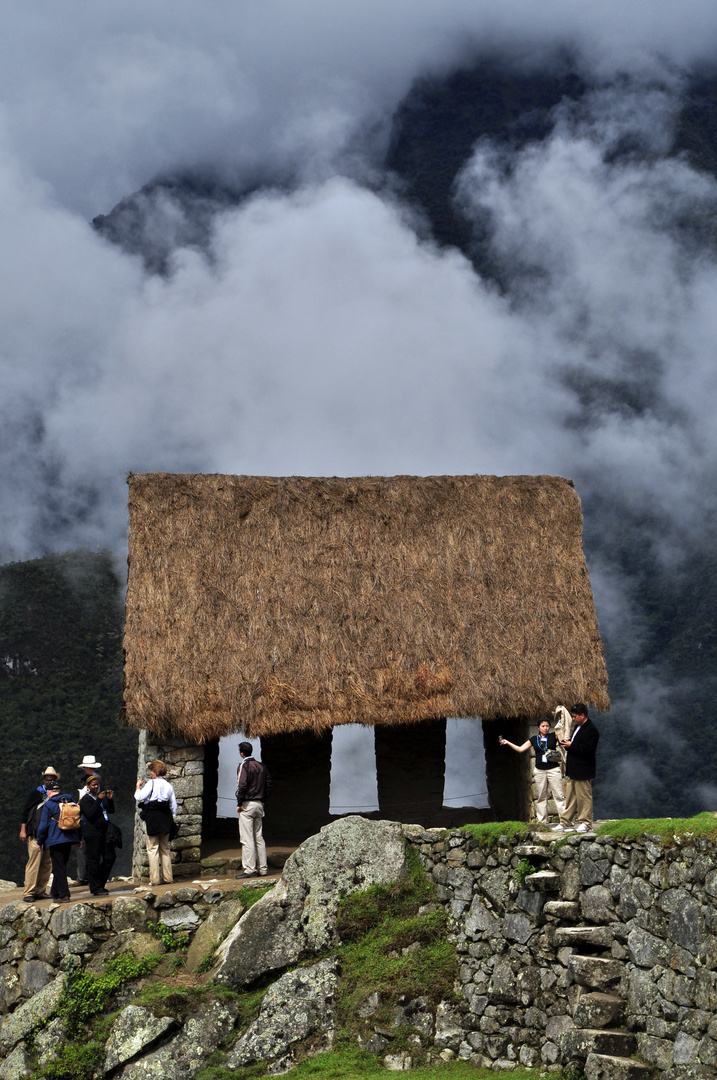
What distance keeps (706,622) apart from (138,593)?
38.5 metres

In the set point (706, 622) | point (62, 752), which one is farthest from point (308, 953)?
point (706, 622)

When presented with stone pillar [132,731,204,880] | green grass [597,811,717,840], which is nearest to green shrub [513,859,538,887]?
green grass [597,811,717,840]

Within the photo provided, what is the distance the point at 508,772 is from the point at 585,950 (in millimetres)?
8855

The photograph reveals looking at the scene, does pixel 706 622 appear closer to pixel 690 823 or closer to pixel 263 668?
pixel 263 668

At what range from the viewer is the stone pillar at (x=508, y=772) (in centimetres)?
1648

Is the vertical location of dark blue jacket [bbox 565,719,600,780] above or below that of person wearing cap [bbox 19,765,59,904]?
above

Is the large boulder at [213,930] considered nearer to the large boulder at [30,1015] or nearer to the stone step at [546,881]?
the large boulder at [30,1015]

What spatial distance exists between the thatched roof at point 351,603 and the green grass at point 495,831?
15.0 ft

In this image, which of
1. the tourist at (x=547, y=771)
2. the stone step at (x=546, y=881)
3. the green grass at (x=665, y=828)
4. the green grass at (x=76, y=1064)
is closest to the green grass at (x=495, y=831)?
the stone step at (x=546, y=881)

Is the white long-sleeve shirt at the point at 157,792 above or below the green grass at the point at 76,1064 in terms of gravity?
above

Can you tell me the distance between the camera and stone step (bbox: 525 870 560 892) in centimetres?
986

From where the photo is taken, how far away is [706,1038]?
7637mm

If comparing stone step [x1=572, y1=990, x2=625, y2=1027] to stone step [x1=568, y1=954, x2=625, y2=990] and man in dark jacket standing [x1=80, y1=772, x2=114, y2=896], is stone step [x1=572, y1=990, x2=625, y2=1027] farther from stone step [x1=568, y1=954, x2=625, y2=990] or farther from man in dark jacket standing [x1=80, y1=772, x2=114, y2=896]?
man in dark jacket standing [x1=80, y1=772, x2=114, y2=896]

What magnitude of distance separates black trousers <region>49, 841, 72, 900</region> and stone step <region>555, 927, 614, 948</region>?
6.84m
